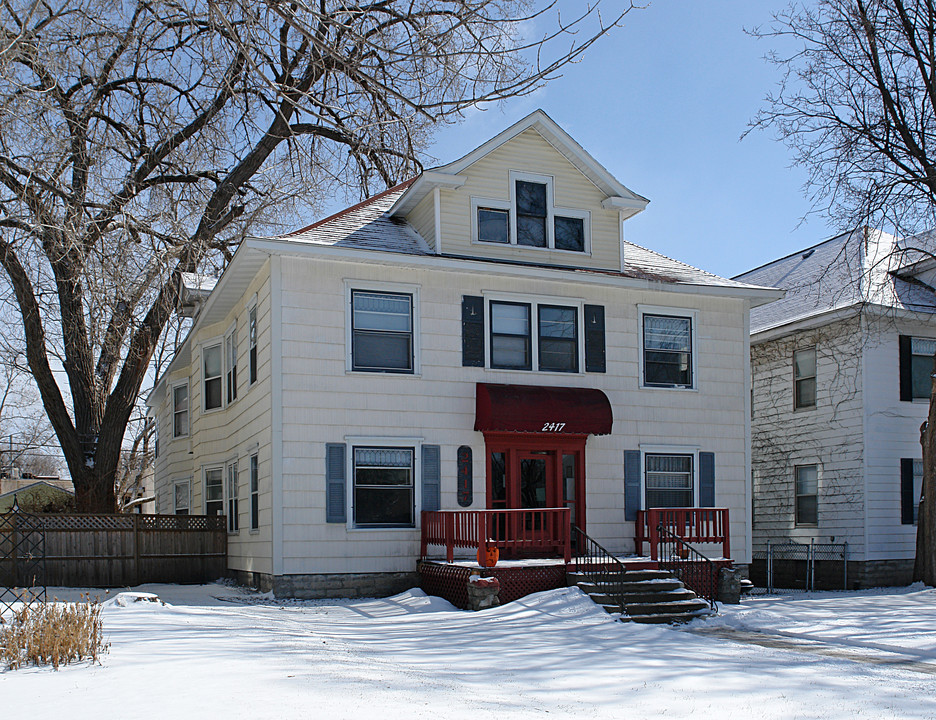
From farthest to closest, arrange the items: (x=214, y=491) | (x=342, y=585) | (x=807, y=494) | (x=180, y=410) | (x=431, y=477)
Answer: (x=180, y=410)
(x=807, y=494)
(x=214, y=491)
(x=431, y=477)
(x=342, y=585)

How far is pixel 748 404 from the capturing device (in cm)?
1912

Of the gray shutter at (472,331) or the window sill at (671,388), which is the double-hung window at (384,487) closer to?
→ the gray shutter at (472,331)

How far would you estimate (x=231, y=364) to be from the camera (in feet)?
65.1

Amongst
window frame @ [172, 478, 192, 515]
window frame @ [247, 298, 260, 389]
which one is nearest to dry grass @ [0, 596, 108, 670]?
window frame @ [247, 298, 260, 389]

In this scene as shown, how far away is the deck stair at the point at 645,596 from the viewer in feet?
45.2

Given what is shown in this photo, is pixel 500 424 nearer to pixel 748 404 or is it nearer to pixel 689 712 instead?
pixel 748 404

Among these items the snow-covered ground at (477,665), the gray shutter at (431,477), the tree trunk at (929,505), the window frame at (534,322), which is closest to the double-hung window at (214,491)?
the snow-covered ground at (477,665)

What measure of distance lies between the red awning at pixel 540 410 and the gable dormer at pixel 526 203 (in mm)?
2629

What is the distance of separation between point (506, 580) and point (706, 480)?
19.3 ft

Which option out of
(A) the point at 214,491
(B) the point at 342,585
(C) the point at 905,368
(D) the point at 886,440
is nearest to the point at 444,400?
(B) the point at 342,585

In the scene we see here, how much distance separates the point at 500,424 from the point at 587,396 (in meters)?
1.90

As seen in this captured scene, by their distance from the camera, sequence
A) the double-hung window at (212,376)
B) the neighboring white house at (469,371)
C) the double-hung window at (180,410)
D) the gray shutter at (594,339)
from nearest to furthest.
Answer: the neighboring white house at (469,371), the gray shutter at (594,339), the double-hung window at (212,376), the double-hung window at (180,410)

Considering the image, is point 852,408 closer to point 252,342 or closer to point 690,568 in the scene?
point 690,568

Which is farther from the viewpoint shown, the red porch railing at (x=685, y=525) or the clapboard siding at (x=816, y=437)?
the clapboard siding at (x=816, y=437)
